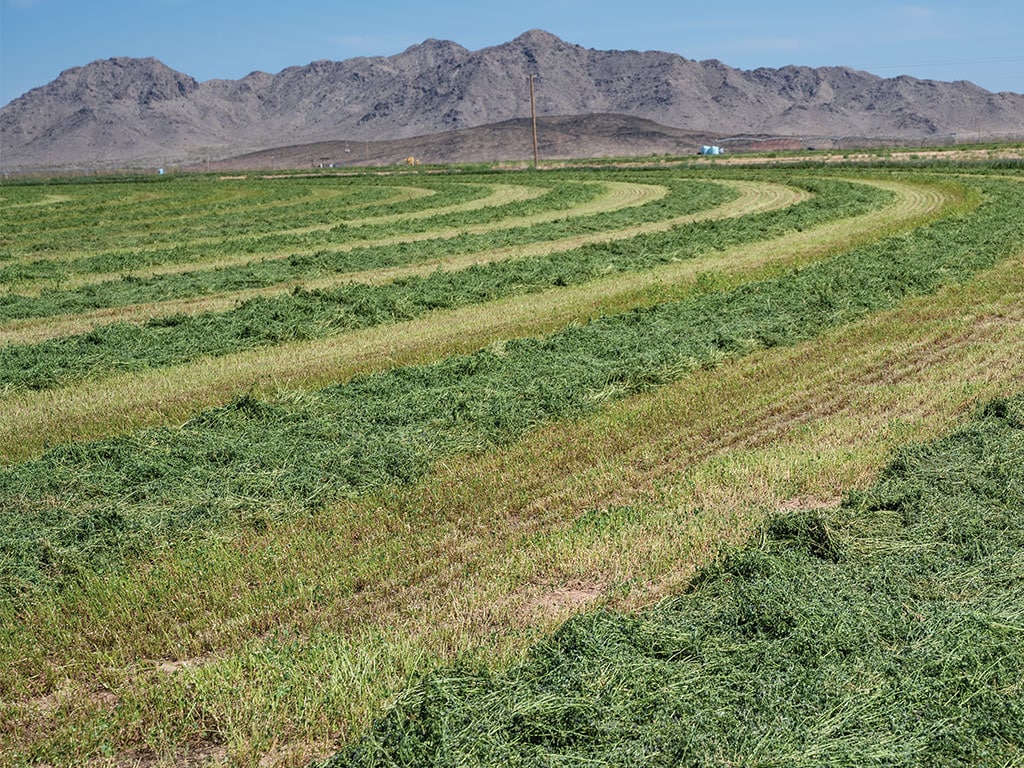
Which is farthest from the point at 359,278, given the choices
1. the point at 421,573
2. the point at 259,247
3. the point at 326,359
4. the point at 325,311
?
the point at 421,573

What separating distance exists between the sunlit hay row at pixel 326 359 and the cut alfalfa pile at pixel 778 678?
7861 millimetres

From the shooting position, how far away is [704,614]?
20.5ft

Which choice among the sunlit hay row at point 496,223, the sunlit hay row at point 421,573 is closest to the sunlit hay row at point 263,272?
the sunlit hay row at point 496,223

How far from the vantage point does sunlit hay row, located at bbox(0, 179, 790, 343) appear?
18047 mm

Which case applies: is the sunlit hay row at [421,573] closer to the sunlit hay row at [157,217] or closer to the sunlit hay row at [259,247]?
the sunlit hay row at [259,247]

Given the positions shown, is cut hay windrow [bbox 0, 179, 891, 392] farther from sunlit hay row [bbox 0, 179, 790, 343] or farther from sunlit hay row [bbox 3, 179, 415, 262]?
sunlit hay row [bbox 3, 179, 415, 262]

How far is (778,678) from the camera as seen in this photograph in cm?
538

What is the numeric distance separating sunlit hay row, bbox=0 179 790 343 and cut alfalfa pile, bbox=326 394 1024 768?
1454cm

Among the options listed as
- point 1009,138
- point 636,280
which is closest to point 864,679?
point 636,280

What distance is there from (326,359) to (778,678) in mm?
10738

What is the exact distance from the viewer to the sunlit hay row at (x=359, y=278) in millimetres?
18047

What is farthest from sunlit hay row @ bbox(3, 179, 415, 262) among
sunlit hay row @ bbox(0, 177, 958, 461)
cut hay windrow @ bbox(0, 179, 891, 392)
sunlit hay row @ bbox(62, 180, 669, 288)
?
sunlit hay row @ bbox(0, 177, 958, 461)

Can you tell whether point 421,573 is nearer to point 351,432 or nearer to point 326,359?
point 351,432

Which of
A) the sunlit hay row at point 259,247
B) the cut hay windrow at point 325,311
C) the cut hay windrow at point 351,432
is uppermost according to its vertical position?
the sunlit hay row at point 259,247
